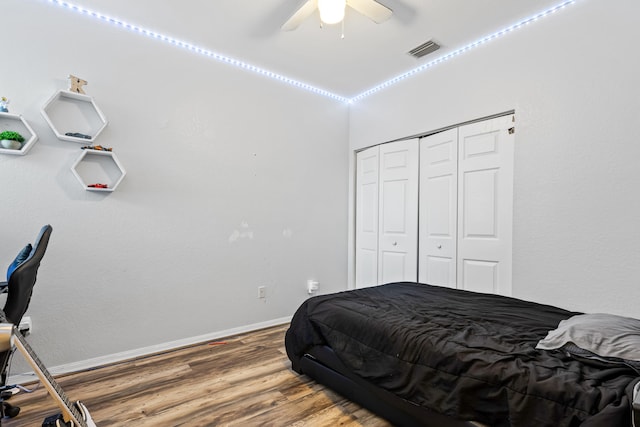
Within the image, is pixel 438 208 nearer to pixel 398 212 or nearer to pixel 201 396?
pixel 398 212

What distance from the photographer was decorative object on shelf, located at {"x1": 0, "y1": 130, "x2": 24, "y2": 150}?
207cm

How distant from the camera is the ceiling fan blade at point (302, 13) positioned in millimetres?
2055

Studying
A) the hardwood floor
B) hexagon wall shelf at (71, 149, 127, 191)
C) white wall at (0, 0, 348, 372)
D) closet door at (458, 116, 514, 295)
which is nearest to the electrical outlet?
white wall at (0, 0, 348, 372)

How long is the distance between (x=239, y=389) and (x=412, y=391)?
47.1 inches

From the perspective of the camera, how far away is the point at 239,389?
6.86 ft

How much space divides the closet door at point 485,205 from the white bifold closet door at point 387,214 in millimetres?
561

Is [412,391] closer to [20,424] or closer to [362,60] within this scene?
[20,424]

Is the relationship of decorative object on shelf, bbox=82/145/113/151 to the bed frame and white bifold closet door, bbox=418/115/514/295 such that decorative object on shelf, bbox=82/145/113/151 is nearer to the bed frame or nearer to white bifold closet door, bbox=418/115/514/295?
the bed frame

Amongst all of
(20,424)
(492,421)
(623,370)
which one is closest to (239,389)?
(20,424)

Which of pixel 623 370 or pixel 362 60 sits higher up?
pixel 362 60

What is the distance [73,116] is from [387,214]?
122 inches

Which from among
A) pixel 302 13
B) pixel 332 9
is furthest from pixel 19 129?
pixel 332 9

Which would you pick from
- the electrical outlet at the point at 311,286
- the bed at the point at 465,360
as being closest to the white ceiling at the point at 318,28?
the bed at the point at 465,360

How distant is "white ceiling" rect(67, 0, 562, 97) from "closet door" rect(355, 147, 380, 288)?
1093 millimetres
